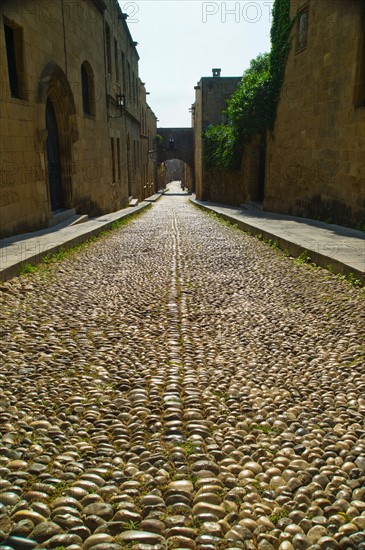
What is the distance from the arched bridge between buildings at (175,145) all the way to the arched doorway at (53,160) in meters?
34.8

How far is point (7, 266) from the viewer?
5.87 metres

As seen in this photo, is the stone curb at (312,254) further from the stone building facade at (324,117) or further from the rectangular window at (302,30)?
the rectangular window at (302,30)

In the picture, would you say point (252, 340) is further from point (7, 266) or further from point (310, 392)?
point (7, 266)

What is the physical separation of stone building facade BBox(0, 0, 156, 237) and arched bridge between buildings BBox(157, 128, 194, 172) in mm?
25302

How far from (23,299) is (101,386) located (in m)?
2.58

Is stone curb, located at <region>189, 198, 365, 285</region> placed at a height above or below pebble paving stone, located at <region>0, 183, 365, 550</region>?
above

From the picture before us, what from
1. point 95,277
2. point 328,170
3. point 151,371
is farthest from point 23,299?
point 328,170

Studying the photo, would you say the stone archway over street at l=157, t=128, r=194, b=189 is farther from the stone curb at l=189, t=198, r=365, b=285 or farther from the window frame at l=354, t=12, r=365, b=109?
the window frame at l=354, t=12, r=365, b=109

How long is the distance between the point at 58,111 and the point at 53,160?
1.38 m

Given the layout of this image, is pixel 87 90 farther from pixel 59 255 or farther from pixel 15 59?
pixel 59 255

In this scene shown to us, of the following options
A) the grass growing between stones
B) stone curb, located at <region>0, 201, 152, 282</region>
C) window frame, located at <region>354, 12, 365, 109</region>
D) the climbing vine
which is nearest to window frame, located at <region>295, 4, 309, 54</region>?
the climbing vine

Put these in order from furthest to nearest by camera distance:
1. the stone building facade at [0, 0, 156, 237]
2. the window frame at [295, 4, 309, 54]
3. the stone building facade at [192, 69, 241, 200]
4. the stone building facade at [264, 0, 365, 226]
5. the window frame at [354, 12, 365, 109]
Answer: the stone building facade at [192, 69, 241, 200] → the window frame at [295, 4, 309, 54] → the stone building facade at [264, 0, 365, 226] → the window frame at [354, 12, 365, 109] → the stone building facade at [0, 0, 156, 237]

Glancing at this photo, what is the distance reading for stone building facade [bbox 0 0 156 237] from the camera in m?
8.79

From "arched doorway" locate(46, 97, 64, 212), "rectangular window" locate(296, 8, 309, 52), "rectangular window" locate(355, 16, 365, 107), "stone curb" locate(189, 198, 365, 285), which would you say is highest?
"rectangular window" locate(296, 8, 309, 52)
